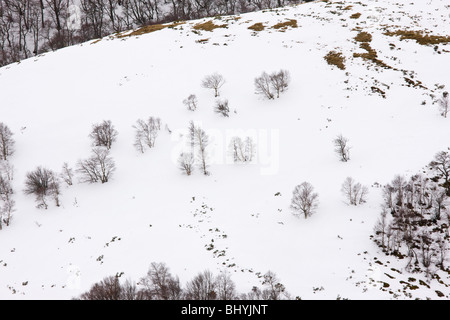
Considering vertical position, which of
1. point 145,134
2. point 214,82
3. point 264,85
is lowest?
point 145,134

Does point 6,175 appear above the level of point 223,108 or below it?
below

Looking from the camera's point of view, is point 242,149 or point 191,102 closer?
point 242,149

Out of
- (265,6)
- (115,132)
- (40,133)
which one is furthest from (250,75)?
(265,6)

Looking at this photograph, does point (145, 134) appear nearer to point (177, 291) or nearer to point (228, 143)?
point (228, 143)

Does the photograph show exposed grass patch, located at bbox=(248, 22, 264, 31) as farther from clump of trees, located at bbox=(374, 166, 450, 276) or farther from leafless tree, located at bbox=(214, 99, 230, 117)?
clump of trees, located at bbox=(374, 166, 450, 276)

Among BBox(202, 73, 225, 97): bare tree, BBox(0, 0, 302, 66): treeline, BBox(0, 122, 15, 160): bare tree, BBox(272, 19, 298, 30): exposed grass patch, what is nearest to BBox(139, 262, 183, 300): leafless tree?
BBox(0, 122, 15, 160): bare tree

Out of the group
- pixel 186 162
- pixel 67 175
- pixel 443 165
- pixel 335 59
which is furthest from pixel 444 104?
pixel 67 175
